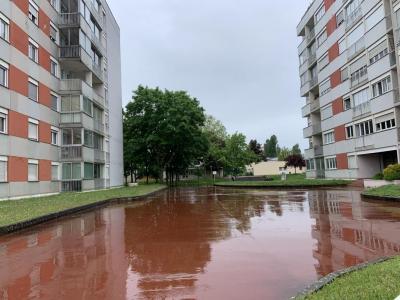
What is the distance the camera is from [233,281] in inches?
264

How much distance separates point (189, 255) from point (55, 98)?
2815cm

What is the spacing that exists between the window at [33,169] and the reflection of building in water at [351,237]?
778 inches

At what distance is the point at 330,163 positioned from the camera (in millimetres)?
47219

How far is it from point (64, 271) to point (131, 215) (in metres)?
10.3

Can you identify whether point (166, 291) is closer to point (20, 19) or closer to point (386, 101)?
point (20, 19)

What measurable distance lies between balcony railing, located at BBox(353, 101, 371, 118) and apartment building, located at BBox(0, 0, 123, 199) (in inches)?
979

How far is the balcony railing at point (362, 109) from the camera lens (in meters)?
36.7

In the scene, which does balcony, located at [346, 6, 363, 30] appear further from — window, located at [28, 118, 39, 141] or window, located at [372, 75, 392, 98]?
window, located at [28, 118, 39, 141]

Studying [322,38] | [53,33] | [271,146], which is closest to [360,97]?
[322,38]

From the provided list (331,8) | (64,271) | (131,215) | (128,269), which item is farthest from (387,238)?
(331,8)

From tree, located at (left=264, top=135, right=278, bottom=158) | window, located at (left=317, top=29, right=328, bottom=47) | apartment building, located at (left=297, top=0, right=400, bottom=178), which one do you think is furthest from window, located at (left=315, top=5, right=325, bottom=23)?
tree, located at (left=264, top=135, right=278, bottom=158)

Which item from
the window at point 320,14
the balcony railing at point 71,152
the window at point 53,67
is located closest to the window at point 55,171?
the balcony railing at point 71,152

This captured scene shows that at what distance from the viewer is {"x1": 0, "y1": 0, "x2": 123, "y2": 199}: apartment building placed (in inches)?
1006

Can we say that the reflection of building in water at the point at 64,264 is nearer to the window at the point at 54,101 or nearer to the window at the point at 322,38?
the window at the point at 54,101
